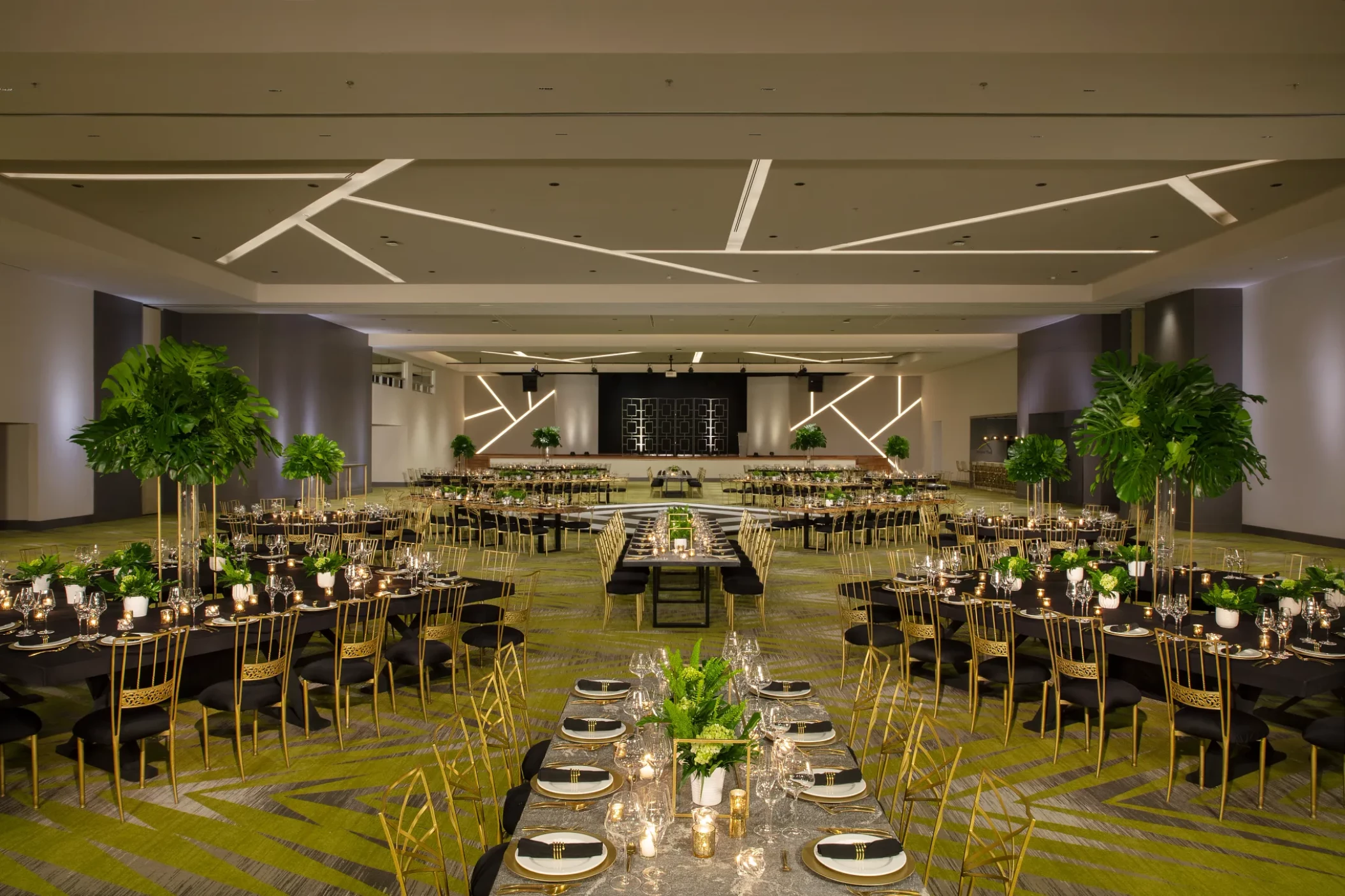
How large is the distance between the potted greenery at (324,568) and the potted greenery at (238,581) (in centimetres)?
33

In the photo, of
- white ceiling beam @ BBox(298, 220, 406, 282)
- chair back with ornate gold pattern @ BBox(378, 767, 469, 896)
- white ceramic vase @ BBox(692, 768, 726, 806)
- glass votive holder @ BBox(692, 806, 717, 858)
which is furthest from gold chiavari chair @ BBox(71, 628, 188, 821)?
white ceiling beam @ BBox(298, 220, 406, 282)

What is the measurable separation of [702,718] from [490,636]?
3.62 m

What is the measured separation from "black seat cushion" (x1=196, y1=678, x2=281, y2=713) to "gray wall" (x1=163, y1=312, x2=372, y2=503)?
13096 mm

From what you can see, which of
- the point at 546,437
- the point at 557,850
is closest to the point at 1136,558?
the point at 557,850

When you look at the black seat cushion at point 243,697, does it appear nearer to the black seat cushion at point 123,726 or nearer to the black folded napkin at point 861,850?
the black seat cushion at point 123,726

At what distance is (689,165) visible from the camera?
351 inches

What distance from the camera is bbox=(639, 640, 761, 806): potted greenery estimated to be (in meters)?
2.53

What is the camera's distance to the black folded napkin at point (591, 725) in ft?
10.6

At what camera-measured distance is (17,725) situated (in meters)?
4.04

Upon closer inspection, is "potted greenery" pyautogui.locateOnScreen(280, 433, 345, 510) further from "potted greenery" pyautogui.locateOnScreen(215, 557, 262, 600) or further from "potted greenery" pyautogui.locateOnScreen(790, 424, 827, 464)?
"potted greenery" pyautogui.locateOnScreen(790, 424, 827, 464)

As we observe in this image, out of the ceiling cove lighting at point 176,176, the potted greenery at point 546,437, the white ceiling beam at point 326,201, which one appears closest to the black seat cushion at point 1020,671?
the white ceiling beam at point 326,201

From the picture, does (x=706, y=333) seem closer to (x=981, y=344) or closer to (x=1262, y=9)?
(x=981, y=344)

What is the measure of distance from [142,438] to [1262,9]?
25.6 ft

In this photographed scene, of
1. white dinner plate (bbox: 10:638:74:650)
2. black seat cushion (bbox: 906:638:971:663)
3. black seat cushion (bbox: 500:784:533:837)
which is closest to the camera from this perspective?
black seat cushion (bbox: 500:784:533:837)
